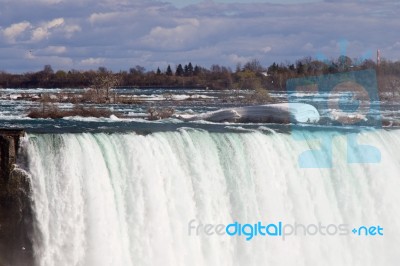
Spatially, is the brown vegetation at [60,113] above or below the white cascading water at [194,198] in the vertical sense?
above

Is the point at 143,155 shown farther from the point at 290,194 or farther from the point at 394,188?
the point at 394,188

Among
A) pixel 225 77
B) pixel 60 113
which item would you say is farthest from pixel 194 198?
pixel 225 77

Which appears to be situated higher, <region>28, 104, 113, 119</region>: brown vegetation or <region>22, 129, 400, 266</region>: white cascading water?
<region>28, 104, 113, 119</region>: brown vegetation

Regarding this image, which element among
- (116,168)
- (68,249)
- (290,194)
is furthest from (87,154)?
(290,194)

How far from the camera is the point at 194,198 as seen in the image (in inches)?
951

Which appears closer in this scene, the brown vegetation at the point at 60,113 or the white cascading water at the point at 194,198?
the white cascading water at the point at 194,198

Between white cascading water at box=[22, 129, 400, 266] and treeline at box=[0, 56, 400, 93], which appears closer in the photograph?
white cascading water at box=[22, 129, 400, 266]

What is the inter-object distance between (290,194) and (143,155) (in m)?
4.95

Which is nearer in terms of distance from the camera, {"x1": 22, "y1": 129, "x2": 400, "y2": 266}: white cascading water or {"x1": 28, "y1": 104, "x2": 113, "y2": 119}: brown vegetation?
{"x1": 22, "y1": 129, "x2": 400, "y2": 266}: white cascading water

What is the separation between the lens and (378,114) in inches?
1764

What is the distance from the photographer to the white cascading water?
21.6 metres

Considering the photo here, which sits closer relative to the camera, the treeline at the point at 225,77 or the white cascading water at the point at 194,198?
the white cascading water at the point at 194,198

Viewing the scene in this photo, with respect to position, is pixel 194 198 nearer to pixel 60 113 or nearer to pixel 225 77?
pixel 60 113

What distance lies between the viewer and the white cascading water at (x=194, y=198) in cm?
2162
